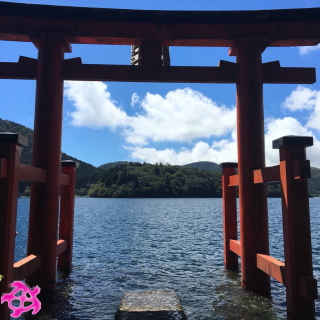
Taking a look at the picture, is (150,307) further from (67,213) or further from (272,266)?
(67,213)

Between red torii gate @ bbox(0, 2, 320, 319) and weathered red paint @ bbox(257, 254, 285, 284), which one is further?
red torii gate @ bbox(0, 2, 320, 319)

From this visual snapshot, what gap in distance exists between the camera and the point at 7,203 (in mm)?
3779

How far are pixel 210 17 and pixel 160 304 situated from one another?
16.6 ft

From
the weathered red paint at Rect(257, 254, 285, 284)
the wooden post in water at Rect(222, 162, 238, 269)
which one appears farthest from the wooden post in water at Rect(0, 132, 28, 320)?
the wooden post in water at Rect(222, 162, 238, 269)

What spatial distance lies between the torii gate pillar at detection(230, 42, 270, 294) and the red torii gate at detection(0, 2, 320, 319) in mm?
17

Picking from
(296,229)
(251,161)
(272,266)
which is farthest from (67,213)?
(296,229)

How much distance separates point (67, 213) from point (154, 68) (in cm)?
411

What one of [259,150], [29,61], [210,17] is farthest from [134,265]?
[210,17]

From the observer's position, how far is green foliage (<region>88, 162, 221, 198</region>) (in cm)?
10500

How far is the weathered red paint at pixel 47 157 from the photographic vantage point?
5.36 meters

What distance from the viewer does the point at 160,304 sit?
480 centimetres

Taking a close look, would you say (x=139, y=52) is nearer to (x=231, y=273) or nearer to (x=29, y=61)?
(x=29, y=61)

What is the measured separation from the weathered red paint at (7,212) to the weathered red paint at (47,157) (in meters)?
1.49

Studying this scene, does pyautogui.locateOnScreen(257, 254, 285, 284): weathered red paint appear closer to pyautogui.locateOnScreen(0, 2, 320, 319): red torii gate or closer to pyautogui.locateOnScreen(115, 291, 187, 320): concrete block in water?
pyautogui.locateOnScreen(0, 2, 320, 319): red torii gate
